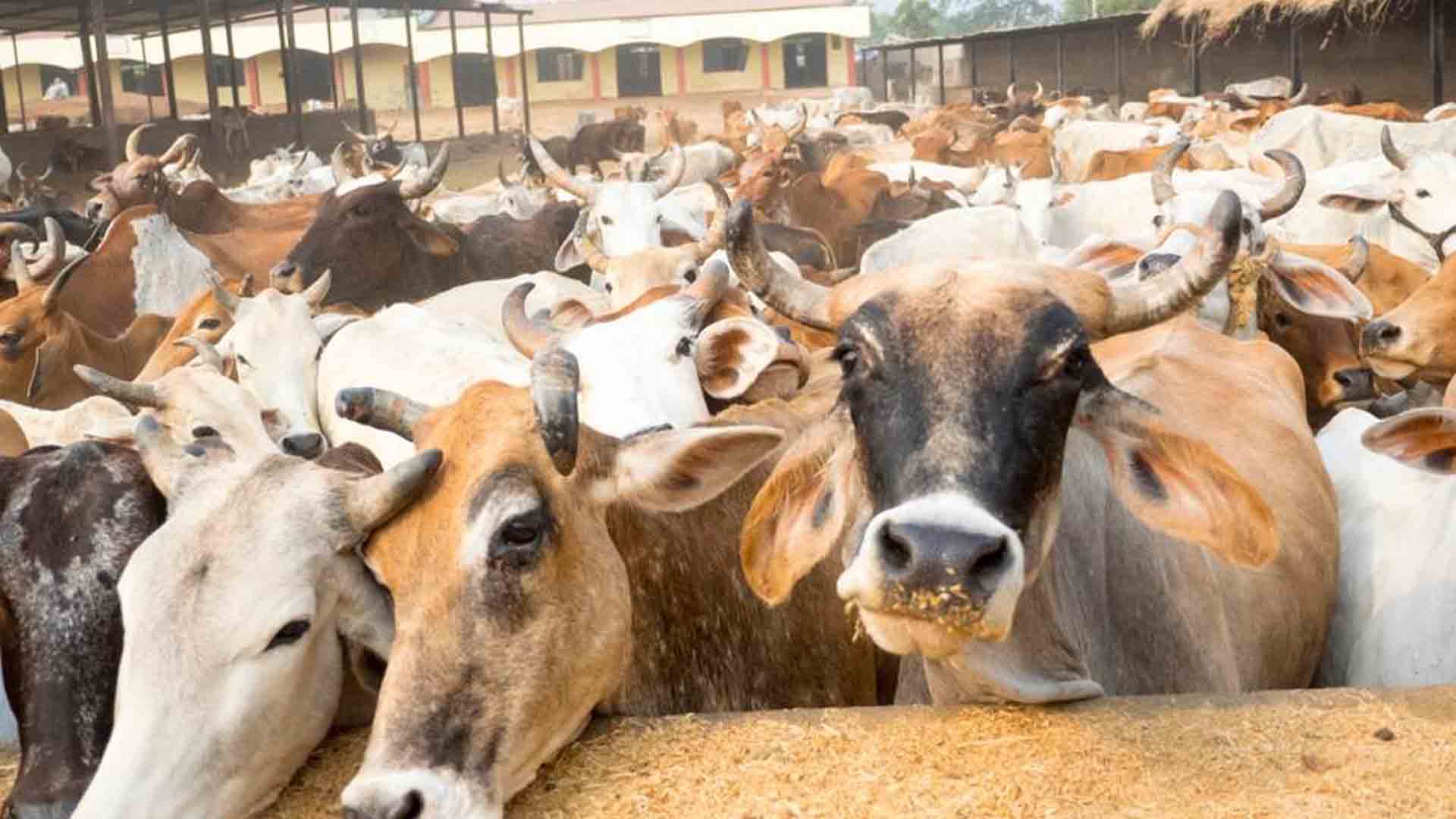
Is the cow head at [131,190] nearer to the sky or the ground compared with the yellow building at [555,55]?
nearer to the ground

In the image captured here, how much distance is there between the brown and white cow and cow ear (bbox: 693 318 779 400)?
1.23 meters

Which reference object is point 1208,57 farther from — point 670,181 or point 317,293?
point 317,293

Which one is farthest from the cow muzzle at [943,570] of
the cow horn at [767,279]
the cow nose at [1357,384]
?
the cow nose at [1357,384]

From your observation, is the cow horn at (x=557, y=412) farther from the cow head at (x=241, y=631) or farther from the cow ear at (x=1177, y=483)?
the cow ear at (x=1177, y=483)

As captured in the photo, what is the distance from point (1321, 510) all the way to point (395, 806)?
130 inches

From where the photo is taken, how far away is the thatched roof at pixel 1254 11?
23.0 metres

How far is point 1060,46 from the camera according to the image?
39156 millimetres

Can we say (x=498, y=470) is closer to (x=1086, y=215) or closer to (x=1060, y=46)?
(x=1086, y=215)

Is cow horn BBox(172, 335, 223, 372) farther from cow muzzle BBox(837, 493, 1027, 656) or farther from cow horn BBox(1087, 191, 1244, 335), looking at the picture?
cow muzzle BBox(837, 493, 1027, 656)

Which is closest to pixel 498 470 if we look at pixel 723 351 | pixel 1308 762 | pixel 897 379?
pixel 897 379

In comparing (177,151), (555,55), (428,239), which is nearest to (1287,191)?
(428,239)

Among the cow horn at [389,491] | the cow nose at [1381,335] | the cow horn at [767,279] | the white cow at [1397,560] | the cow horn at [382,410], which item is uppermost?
the cow horn at [767,279]

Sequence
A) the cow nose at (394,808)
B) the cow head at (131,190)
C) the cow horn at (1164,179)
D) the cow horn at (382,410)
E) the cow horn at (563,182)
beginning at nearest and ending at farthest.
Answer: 1. the cow nose at (394,808)
2. the cow horn at (382,410)
3. the cow horn at (1164,179)
4. the cow horn at (563,182)
5. the cow head at (131,190)

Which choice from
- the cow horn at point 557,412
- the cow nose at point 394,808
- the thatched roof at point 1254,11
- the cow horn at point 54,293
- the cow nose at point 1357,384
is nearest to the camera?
the cow nose at point 394,808
